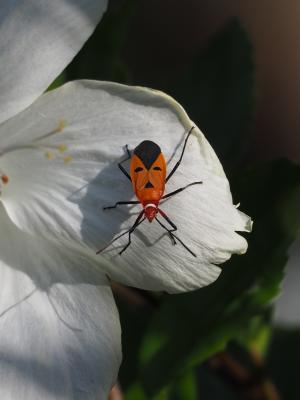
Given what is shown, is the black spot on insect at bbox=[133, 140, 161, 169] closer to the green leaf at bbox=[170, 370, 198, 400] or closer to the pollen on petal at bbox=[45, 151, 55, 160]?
the pollen on petal at bbox=[45, 151, 55, 160]

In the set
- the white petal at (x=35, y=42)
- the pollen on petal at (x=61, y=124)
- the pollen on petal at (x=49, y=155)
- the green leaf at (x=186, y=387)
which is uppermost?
the white petal at (x=35, y=42)

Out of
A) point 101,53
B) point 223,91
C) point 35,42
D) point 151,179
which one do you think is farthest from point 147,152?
point 223,91

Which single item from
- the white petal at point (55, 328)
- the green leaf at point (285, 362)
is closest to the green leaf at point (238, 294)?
the white petal at point (55, 328)

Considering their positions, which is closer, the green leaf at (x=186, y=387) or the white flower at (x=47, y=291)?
the white flower at (x=47, y=291)

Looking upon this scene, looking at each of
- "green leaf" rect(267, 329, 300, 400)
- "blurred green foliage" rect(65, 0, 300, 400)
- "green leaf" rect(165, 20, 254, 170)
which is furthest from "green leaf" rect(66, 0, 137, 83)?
"green leaf" rect(267, 329, 300, 400)

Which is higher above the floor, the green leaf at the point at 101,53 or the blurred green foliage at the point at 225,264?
the green leaf at the point at 101,53

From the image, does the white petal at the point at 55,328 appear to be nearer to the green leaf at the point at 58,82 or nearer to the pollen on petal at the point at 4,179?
the pollen on petal at the point at 4,179

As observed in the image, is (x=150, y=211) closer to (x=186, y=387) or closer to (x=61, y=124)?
(x=61, y=124)
